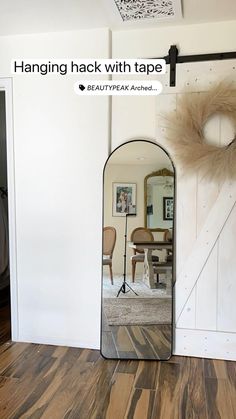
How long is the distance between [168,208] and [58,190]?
0.83 m

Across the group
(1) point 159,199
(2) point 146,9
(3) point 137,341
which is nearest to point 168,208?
(1) point 159,199

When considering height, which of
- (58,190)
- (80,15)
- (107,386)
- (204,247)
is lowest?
(107,386)

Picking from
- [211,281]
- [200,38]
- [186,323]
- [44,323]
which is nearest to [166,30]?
[200,38]

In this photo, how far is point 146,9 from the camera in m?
2.25

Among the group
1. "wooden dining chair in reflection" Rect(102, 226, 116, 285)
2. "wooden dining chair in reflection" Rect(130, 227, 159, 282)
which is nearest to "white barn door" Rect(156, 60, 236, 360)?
"wooden dining chair in reflection" Rect(130, 227, 159, 282)

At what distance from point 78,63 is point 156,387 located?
2256 millimetres

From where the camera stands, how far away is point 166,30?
2479mm

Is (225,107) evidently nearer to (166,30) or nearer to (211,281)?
(166,30)

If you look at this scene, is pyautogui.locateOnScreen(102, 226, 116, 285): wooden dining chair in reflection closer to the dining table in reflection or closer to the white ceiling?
the dining table in reflection

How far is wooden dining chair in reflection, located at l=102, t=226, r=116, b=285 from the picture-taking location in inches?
102

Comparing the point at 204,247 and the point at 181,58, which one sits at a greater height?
the point at 181,58

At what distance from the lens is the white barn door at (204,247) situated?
8.02 ft

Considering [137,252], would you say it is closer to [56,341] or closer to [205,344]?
[205,344]

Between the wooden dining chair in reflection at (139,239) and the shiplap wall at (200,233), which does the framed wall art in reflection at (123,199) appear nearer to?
the wooden dining chair in reflection at (139,239)
